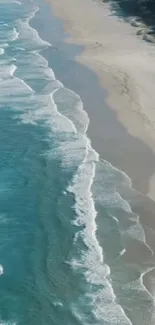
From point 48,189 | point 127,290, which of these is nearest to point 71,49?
point 48,189

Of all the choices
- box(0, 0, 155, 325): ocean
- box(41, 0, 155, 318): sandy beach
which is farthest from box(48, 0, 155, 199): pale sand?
box(0, 0, 155, 325): ocean

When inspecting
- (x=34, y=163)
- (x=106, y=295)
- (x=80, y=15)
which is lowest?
(x=80, y=15)

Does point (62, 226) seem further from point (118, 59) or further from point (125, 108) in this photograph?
point (118, 59)

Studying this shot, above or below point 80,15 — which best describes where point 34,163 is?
above

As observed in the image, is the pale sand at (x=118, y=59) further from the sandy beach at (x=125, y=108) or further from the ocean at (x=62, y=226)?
the ocean at (x=62, y=226)

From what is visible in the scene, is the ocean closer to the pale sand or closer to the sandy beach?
the sandy beach

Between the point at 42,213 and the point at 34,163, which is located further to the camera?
the point at 34,163

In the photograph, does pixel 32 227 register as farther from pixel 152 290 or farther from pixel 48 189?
pixel 152 290
